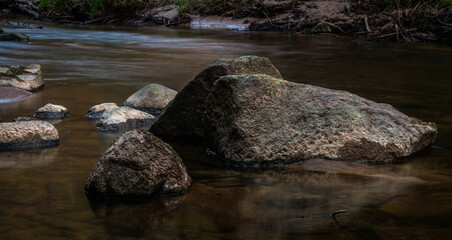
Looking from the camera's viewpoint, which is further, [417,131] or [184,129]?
[184,129]

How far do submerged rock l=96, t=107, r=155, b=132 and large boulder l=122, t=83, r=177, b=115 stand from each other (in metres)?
0.45

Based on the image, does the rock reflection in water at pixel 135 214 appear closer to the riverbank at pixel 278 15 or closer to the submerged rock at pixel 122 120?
the submerged rock at pixel 122 120

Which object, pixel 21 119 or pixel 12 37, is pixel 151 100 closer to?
pixel 21 119

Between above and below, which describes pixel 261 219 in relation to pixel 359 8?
below

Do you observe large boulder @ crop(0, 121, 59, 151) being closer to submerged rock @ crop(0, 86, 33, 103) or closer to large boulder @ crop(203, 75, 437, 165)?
large boulder @ crop(203, 75, 437, 165)

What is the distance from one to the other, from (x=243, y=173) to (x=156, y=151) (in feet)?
2.25

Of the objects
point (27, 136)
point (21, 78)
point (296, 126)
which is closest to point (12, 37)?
point (21, 78)

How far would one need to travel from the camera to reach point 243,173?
3820mm

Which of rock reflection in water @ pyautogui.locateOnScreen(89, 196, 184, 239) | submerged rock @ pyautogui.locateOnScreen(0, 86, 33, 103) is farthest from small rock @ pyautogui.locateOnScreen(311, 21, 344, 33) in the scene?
rock reflection in water @ pyautogui.locateOnScreen(89, 196, 184, 239)

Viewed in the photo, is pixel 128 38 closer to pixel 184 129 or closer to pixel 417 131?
pixel 184 129

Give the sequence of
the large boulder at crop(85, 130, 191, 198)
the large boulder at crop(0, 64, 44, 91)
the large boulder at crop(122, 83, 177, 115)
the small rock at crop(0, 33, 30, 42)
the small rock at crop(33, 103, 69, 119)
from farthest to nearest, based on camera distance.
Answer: the small rock at crop(0, 33, 30, 42) → the large boulder at crop(0, 64, 44, 91) → the large boulder at crop(122, 83, 177, 115) → the small rock at crop(33, 103, 69, 119) → the large boulder at crop(85, 130, 191, 198)

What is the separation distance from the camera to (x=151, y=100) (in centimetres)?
578

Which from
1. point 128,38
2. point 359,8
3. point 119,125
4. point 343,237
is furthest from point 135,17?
point 343,237

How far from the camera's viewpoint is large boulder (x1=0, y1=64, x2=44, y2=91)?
6695 mm
